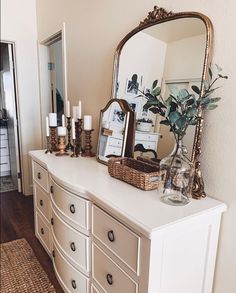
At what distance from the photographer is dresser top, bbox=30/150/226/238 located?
38.1 inches

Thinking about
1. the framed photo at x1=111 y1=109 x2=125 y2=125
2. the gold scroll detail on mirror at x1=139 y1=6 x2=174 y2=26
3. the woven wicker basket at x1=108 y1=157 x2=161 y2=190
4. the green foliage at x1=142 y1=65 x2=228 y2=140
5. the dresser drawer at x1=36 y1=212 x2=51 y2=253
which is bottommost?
the dresser drawer at x1=36 y1=212 x2=51 y2=253

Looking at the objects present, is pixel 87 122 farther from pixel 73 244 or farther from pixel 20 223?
pixel 20 223

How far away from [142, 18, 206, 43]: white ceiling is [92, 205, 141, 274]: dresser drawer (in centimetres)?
99

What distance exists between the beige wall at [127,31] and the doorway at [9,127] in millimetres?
764

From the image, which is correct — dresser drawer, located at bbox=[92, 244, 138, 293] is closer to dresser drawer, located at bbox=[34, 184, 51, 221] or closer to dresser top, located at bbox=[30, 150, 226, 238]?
dresser top, located at bbox=[30, 150, 226, 238]

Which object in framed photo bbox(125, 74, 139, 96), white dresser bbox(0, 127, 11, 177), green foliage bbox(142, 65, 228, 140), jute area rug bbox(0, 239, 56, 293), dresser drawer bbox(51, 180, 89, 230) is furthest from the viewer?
white dresser bbox(0, 127, 11, 177)

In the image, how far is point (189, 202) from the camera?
45.0 inches

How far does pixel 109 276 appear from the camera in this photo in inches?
46.8

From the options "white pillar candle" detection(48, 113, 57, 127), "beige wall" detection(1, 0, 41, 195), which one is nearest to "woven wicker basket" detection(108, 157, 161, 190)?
"white pillar candle" detection(48, 113, 57, 127)

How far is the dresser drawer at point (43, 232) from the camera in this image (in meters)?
2.00

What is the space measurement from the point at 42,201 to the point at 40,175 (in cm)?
22

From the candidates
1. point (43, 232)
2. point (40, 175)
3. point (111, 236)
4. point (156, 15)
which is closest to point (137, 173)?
point (111, 236)

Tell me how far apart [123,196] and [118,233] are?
0.18 m

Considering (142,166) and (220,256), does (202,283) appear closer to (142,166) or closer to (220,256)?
(220,256)
